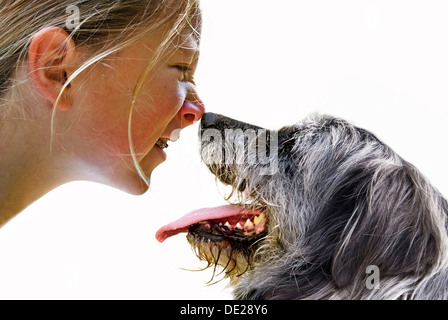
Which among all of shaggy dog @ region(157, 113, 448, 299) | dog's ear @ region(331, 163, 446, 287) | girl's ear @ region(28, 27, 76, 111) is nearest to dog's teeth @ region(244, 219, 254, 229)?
shaggy dog @ region(157, 113, 448, 299)

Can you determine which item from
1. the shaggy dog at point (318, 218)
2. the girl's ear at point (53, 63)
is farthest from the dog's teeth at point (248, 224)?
the girl's ear at point (53, 63)

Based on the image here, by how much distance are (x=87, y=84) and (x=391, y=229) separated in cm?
96

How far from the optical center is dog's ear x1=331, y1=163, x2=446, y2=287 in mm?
1659

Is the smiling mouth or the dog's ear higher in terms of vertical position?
the smiling mouth

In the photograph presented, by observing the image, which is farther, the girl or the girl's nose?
the girl's nose

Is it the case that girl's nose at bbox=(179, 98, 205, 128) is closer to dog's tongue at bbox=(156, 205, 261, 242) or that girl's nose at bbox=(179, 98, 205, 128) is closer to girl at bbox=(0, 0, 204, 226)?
girl at bbox=(0, 0, 204, 226)

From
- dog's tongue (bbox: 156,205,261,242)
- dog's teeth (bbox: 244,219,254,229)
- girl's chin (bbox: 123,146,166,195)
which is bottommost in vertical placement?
dog's teeth (bbox: 244,219,254,229)

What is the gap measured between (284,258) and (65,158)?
726 mm

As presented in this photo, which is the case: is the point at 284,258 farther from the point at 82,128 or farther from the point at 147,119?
the point at 82,128

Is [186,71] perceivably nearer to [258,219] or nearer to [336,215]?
[258,219]

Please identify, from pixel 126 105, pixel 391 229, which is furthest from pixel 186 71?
pixel 391 229

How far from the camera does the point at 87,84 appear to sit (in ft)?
5.66

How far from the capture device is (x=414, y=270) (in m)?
1.66
